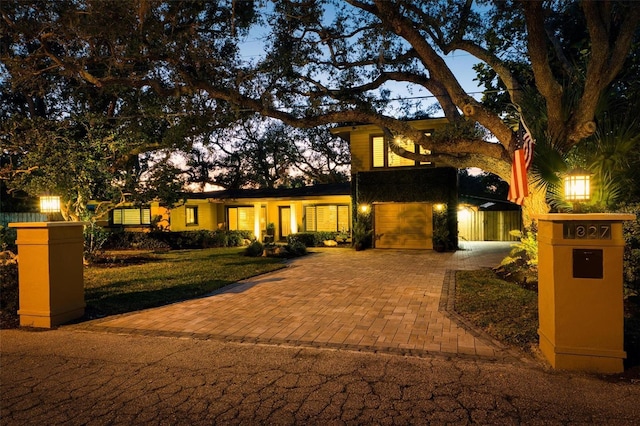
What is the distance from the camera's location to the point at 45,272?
5.71 meters

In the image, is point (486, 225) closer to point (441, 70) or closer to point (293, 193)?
point (293, 193)

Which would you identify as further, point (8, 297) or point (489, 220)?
point (489, 220)

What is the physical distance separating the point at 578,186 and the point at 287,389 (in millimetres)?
3831

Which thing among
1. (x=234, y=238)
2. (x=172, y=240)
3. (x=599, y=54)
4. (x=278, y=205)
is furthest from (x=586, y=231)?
(x=278, y=205)

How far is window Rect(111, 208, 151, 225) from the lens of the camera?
912 inches

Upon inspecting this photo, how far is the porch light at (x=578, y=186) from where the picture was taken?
4.36 m

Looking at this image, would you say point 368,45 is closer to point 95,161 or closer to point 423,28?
point 423,28

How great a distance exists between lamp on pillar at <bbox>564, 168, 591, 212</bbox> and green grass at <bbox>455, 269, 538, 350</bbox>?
70.6 inches

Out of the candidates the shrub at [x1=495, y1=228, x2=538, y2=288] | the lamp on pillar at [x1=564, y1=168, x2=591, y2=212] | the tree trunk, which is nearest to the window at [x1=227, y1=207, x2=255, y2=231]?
the shrub at [x1=495, y1=228, x2=538, y2=288]

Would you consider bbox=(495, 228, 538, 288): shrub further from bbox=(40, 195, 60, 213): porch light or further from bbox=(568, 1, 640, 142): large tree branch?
bbox=(40, 195, 60, 213): porch light

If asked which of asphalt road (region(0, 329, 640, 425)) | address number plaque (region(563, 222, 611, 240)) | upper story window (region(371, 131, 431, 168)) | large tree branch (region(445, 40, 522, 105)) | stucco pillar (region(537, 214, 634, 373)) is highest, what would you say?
large tree branch (region(445, 40, 522, 105))

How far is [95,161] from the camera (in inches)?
473

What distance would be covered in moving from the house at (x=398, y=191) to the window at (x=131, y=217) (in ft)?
42.2

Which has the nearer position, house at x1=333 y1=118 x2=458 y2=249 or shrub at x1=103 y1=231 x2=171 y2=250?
house at x1=333 y1=118 x2=458 y2=249
